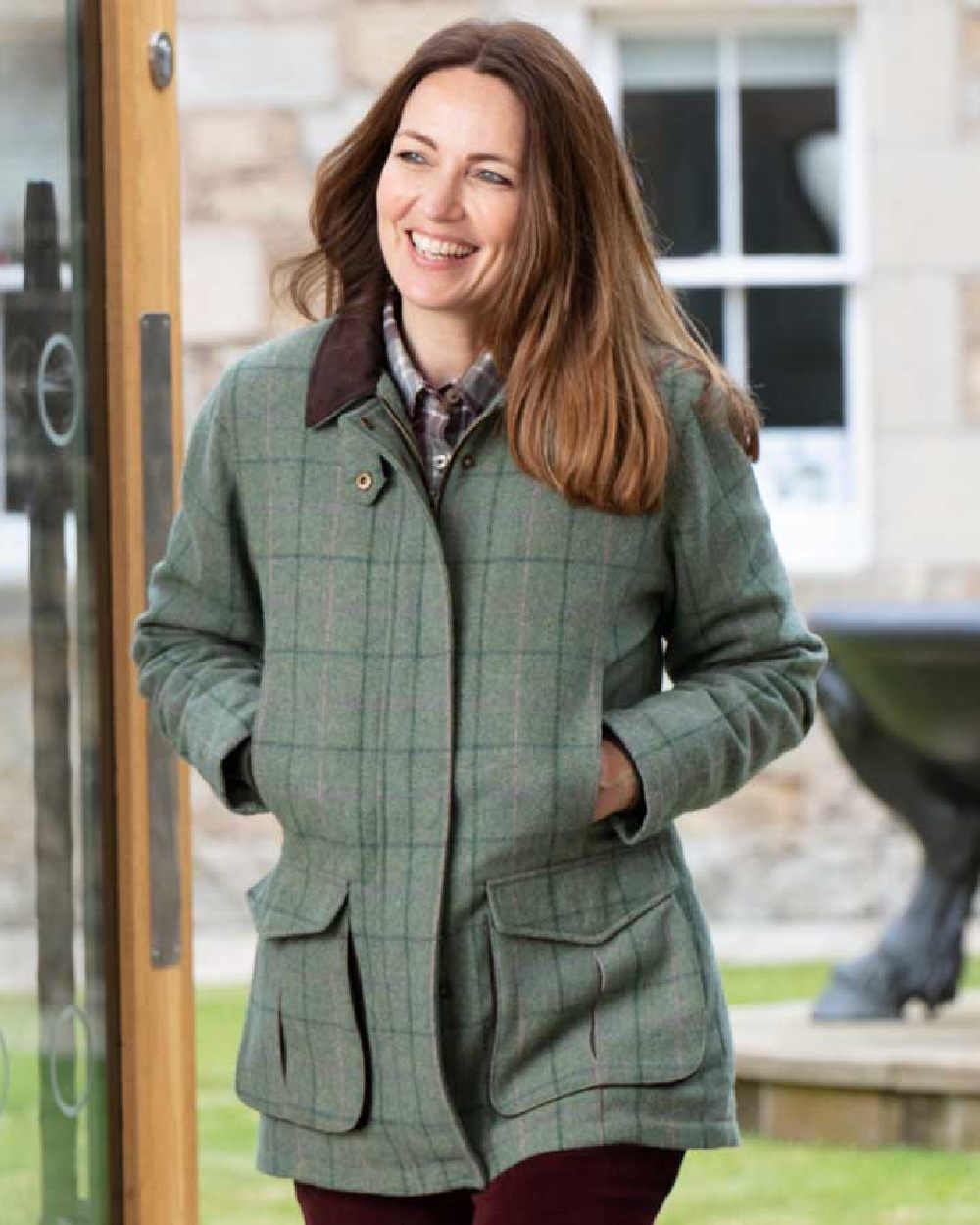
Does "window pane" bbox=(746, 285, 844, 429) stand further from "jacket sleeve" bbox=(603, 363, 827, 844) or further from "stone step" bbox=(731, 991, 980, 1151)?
"jacket sleeve" bbox=(603, 363, 827, 844)

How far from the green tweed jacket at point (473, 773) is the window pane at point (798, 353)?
6572 mm

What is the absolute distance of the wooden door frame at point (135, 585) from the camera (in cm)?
307

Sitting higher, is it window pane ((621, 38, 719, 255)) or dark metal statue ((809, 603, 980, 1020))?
window pane ((621, 38, 719, 255))

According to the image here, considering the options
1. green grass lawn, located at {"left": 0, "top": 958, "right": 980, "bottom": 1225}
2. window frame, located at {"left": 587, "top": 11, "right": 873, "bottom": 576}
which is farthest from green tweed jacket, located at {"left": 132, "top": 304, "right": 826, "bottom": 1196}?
window frame, located at {"left": 587, "top": 11, "right": 873, "bottom": 576}

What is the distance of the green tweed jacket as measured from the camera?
2354 mm

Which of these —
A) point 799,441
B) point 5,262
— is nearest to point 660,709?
point 5,262

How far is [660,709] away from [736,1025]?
346 cm

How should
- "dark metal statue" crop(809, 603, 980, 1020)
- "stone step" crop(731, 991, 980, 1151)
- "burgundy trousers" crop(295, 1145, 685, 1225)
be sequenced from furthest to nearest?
"dark metal statue" crop(809, 603, 980, 1020)
"stone step" crop(731, 991, 980, 1151)
"burgundy trousers" crop(295, 1145, 685, 1225)

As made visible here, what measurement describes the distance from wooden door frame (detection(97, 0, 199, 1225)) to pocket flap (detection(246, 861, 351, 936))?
0.67 metres

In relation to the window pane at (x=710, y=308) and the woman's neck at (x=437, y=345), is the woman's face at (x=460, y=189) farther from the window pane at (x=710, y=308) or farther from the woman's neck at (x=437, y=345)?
the window pane at (x=710, y=308)

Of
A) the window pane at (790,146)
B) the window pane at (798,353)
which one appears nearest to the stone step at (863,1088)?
the window pane at (798,353)

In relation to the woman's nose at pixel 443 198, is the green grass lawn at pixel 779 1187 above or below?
below

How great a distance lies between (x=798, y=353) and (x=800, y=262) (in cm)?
30

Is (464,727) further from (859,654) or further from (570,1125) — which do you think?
(859,654)
